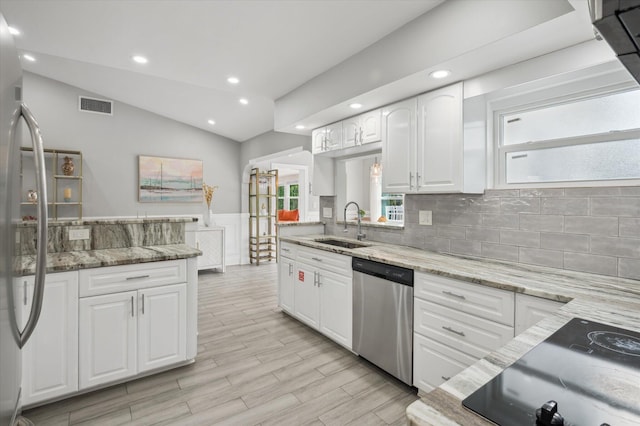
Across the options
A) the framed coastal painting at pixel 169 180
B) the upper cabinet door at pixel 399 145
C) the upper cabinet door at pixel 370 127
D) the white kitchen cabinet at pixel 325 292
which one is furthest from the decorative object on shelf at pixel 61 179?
the upper cabinet door at pixel 399 145

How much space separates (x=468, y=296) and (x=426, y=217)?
107cm

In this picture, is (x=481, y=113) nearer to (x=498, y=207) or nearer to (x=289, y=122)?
(x=498, y=207)

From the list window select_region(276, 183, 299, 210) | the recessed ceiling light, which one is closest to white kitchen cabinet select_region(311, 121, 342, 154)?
the recessed ceiling light

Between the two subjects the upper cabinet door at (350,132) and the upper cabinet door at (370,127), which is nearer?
the upper cabinet door at (370,127)

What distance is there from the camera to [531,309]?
159 centimetres

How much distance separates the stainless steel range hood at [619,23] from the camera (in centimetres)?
58

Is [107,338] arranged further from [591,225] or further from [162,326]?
[591,225]

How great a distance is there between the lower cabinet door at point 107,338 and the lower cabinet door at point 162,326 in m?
0.05

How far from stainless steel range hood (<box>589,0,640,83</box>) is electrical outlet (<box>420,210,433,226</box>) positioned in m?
2.11

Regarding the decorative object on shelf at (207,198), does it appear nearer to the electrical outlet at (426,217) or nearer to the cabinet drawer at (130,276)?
the cabinet drawer at (130,276)

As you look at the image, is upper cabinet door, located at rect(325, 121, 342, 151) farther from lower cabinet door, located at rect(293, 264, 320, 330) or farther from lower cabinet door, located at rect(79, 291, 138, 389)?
lower cabinet door, located at rect(79, 291, 138, 389)

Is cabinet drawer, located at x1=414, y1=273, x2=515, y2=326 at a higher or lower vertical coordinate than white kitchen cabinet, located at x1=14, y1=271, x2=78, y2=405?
higher

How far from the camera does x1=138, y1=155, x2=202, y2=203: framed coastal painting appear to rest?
18.7ft

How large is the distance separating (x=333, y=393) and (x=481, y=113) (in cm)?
233
